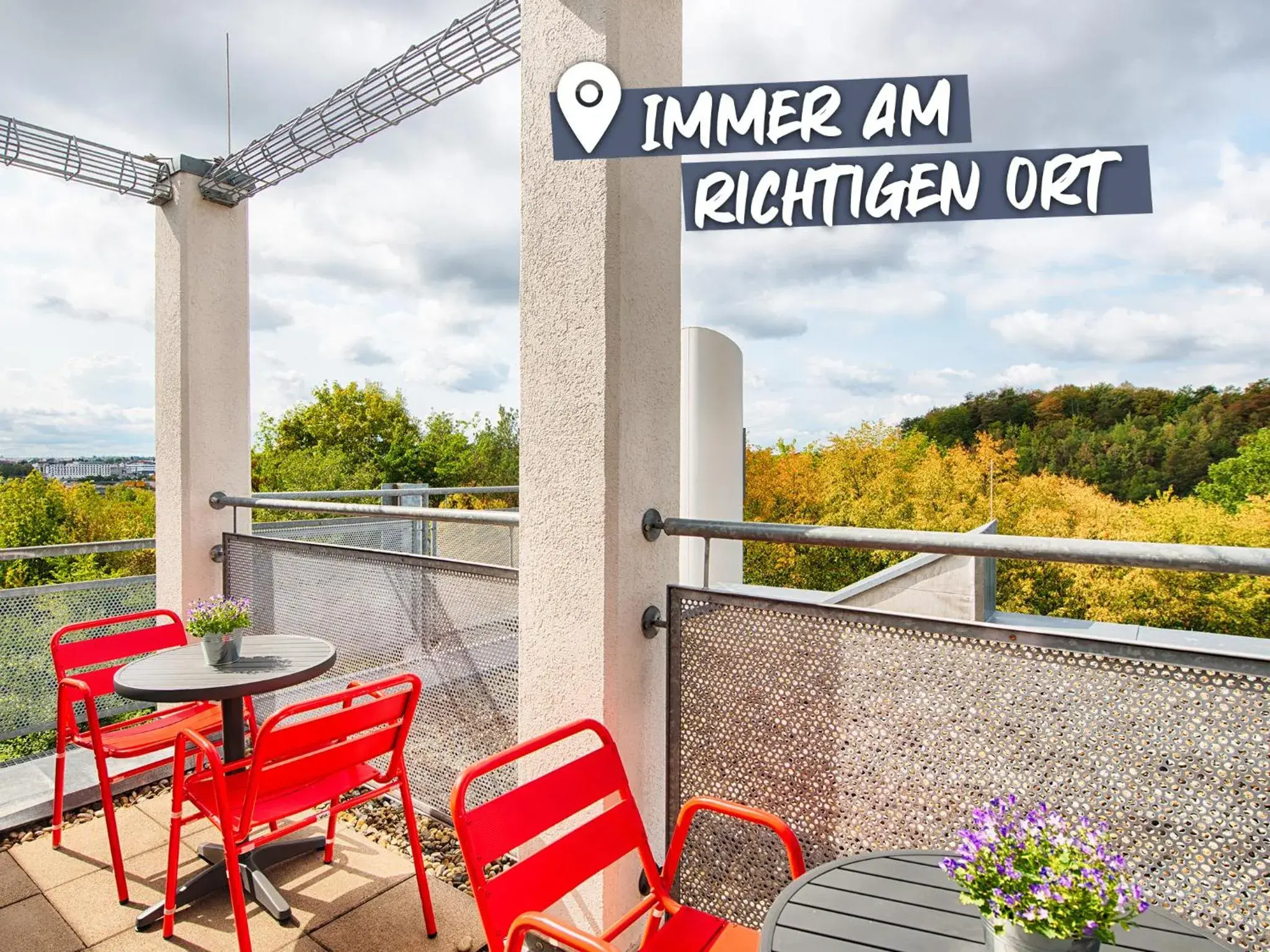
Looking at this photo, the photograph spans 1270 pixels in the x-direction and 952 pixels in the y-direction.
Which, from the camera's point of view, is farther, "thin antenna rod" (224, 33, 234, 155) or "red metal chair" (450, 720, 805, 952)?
"thin antenna rod" (224, 33, 234, 155)

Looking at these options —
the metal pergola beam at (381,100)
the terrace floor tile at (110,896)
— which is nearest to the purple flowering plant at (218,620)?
the terrace floor tile at (110,896)

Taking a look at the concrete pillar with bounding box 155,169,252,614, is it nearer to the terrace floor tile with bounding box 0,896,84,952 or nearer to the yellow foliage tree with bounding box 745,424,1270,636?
the terrace floor tile with bounding box 0,896,84,952

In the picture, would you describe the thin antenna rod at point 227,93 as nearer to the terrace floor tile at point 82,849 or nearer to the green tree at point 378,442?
the terrace floor tile at point 82,849

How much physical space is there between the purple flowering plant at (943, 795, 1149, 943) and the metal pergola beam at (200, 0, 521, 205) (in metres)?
2.53

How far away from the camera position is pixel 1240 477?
452 inches

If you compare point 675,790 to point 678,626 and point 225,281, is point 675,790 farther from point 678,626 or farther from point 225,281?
point 225,281

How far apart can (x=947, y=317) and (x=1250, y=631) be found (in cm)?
1013

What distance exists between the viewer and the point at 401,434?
2006 centimetres

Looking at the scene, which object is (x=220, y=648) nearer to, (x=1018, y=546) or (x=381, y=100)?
(x=381, y=100)

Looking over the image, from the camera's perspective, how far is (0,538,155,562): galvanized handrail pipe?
3.30 meters

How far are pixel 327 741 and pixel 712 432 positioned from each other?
3.20 metres

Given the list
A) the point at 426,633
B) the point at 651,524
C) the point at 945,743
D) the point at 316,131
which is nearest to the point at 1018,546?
the point at 945,743

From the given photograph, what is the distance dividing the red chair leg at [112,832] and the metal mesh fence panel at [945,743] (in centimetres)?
193

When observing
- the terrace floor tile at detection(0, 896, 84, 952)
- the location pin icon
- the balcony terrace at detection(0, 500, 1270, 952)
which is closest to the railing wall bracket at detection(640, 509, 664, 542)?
the balcony terrace at detection(0, 500, 1270, 952)
